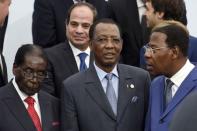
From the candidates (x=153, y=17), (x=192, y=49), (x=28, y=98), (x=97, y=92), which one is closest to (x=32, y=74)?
(x=28, y=98)

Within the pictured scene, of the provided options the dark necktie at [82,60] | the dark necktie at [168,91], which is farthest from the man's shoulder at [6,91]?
the dark necktie at [168,91]

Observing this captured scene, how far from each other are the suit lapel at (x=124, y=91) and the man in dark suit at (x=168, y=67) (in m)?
0.23

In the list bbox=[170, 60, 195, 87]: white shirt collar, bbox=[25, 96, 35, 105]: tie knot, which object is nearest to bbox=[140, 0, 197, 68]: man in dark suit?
bbox=[170, 60, 195, 87]: white shirt collar

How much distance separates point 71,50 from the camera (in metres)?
4.25

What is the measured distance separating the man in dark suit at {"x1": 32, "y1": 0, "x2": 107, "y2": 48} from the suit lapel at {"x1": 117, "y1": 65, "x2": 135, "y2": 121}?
4.46ft

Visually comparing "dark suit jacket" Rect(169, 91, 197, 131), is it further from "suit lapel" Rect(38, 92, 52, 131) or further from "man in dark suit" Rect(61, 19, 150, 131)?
"suit lapel" Rect(38, 92, 52, 131)

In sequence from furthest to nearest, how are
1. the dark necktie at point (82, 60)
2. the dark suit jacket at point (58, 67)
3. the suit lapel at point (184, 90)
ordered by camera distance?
the dark necktie at point (82, 60) → the dark suit jacket at point (58, 67) → the suit lapel at point (184, 90)

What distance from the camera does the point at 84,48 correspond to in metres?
4.30

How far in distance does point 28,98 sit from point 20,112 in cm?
A: 13

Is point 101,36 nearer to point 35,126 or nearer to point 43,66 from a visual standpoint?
point 43,66

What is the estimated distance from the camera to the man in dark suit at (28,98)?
332 cm

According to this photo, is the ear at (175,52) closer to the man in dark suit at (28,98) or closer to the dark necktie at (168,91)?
the dark necktie at (168,91)

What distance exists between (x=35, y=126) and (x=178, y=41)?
43.8 inches

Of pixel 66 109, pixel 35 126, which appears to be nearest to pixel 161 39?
pixel 66 109
